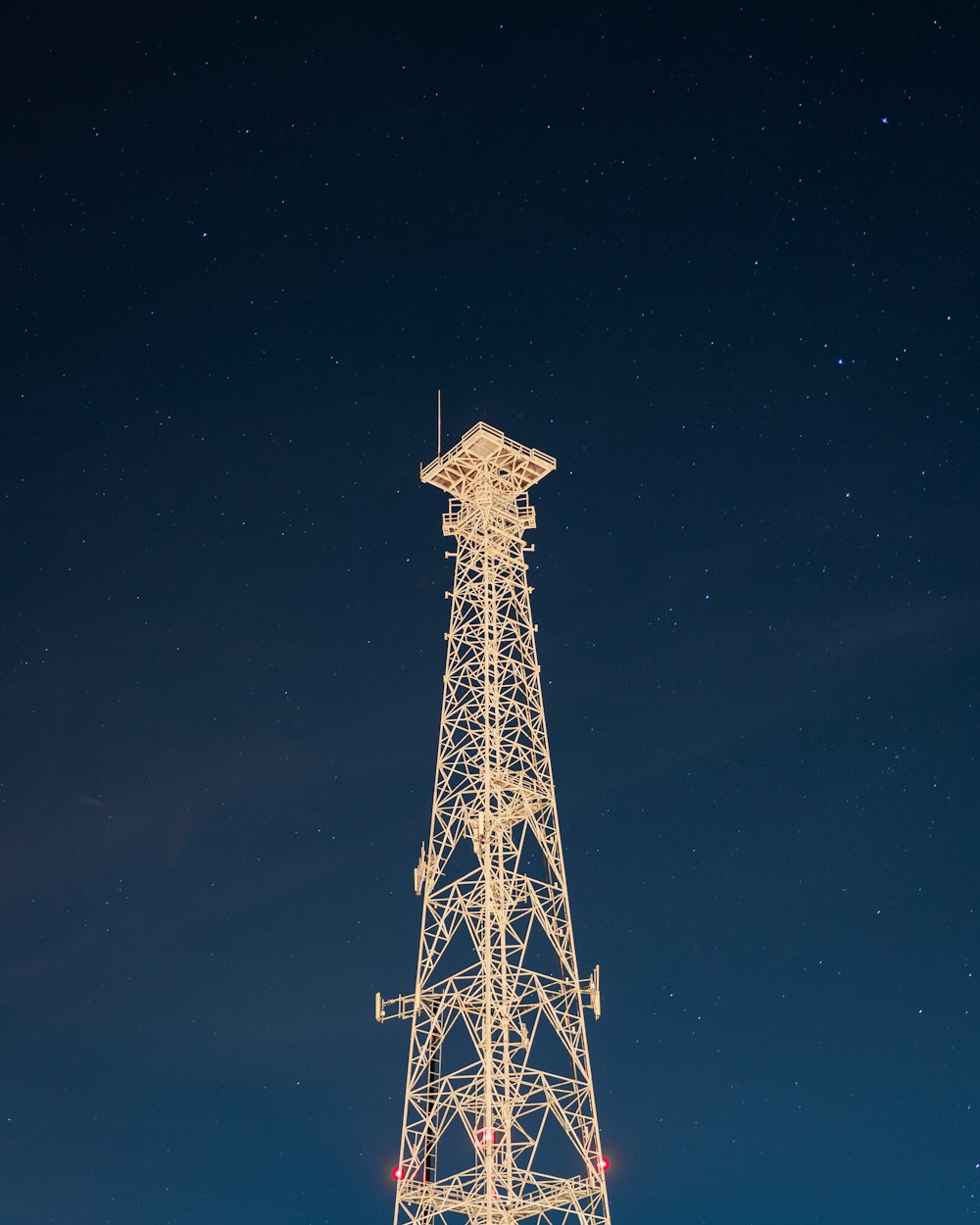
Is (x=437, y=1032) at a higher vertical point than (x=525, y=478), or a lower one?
lower

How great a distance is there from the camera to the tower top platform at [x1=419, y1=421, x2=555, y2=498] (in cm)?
4453

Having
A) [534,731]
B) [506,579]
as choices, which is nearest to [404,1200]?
[534,731]

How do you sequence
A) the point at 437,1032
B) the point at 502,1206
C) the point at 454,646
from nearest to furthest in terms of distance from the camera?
the point at 502,1206, the point at 437,1032, the point at 454,646

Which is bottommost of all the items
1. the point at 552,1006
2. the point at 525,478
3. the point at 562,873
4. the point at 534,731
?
the point at 552,1006

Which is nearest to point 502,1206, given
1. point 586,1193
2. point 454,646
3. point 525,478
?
point 586,1193

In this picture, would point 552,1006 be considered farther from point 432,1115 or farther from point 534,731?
point 534,731

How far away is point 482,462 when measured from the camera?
147 feet

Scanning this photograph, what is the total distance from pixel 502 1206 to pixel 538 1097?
3.08 metres

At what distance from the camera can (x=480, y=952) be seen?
3775 cm

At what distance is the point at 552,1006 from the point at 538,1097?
245 centimetres

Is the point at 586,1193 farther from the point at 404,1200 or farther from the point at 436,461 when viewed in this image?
the point at 436,461

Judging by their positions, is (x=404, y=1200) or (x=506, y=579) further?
(x=506, y=579)

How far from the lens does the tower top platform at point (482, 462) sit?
4453cm

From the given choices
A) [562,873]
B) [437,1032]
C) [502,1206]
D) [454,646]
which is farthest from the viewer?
[454,646]
